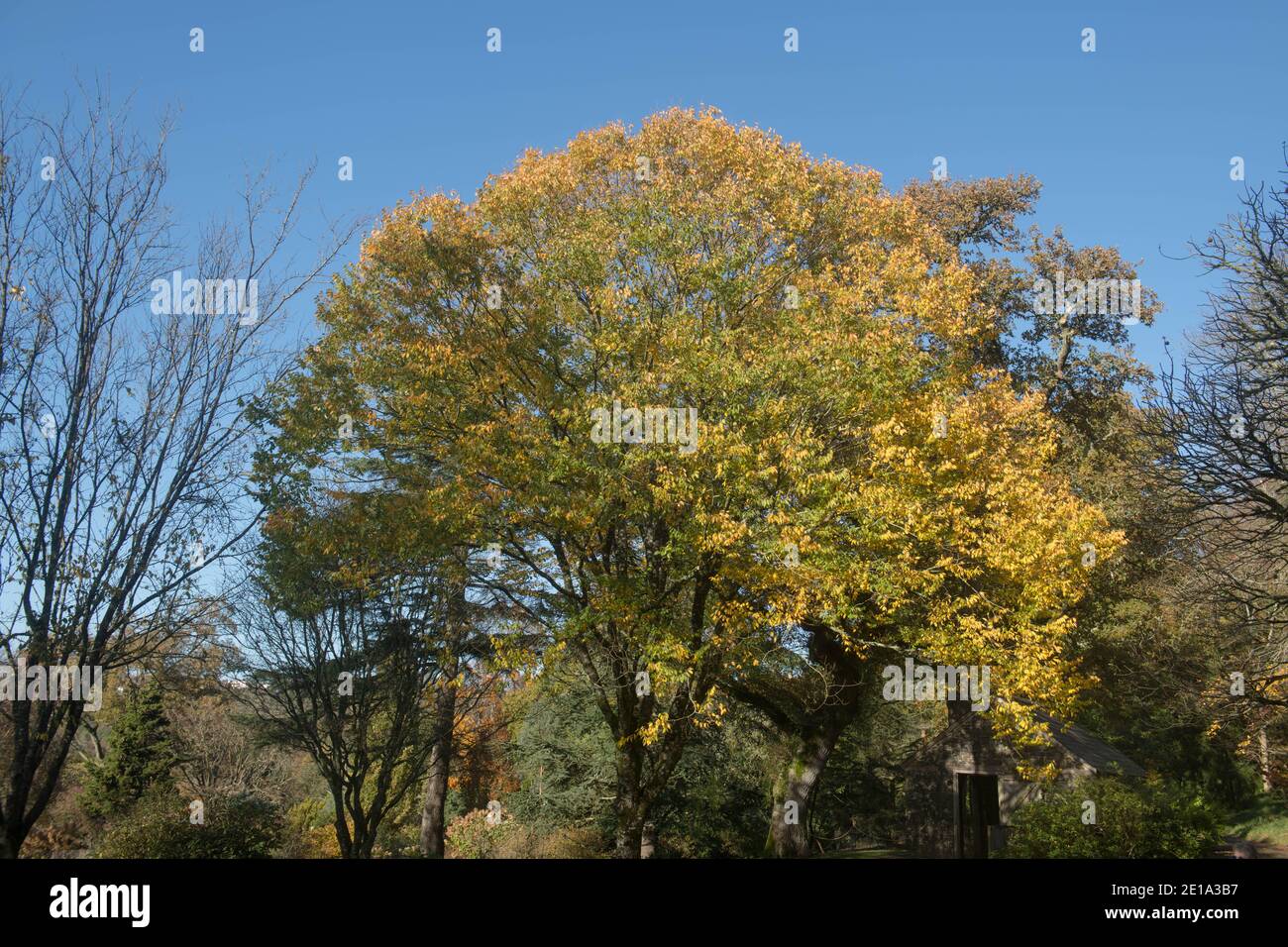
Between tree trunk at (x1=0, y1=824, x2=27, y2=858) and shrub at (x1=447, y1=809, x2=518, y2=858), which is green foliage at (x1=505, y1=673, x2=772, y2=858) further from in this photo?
tree trunk at (x1=0, y1=824, x2=27, y2=858)

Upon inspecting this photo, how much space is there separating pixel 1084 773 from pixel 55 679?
21475 millimetres

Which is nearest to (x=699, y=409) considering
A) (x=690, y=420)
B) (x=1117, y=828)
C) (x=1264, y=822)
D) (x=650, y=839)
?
(x=690, y=420)

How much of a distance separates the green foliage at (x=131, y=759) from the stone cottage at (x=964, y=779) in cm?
2076

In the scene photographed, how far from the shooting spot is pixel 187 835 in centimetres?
1488

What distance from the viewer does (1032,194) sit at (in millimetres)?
28969

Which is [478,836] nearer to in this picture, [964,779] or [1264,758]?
[964,779]

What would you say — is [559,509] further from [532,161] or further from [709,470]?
[532,161]

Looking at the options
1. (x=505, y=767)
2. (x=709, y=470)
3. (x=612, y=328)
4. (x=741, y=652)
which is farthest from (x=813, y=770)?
(x=505, y=767)

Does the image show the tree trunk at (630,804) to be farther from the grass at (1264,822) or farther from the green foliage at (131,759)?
the grass at (1264,822)

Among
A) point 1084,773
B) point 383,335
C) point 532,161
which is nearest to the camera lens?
point 383,335

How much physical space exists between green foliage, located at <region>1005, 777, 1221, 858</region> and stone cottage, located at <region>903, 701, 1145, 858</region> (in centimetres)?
767

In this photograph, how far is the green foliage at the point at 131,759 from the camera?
2491 cm

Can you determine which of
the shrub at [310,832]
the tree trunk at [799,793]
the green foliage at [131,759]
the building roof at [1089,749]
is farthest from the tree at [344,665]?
the building roof at [1089,749]

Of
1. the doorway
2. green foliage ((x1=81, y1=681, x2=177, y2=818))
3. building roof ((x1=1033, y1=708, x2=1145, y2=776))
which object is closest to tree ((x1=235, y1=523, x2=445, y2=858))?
green foliage ((x1=81, y1=681, x2=177, y2=818))
